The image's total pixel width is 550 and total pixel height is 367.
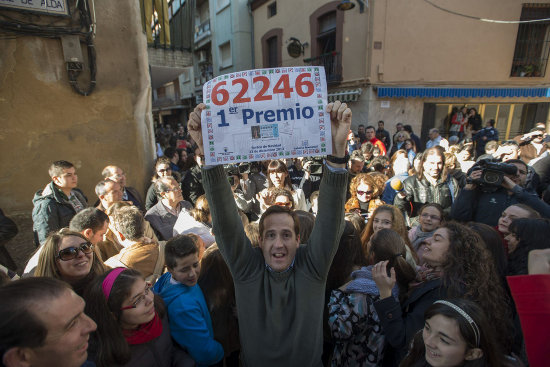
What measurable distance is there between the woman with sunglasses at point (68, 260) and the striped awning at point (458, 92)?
10.3 m

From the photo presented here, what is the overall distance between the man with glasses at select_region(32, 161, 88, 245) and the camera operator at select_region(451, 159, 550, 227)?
4099mm

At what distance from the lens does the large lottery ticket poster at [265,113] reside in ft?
4.41

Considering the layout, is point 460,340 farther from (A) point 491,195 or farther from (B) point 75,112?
(B) point 75,112

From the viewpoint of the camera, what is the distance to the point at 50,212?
9.34 ft

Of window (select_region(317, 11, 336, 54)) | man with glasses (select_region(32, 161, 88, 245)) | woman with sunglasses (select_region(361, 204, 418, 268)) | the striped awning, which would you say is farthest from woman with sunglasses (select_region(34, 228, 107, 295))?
window (select_region(317, 11, 336, 54))

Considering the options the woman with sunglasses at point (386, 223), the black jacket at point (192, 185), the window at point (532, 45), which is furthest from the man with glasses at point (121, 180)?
the window at point (532, 45)

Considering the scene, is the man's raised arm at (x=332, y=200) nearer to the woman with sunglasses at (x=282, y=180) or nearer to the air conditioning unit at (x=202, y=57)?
the woman with sunglasses at (x=282, y=180)

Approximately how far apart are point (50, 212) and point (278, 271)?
272 cm

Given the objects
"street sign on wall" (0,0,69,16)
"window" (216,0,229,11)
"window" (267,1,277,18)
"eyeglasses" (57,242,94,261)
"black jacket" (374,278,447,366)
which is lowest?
"black jacket" (374,278,447,366)

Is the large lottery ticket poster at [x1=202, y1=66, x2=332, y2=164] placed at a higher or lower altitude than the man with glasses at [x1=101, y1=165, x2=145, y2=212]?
higher

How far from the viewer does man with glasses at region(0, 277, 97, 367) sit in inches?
34.4

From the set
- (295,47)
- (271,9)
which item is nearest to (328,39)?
(295,47)

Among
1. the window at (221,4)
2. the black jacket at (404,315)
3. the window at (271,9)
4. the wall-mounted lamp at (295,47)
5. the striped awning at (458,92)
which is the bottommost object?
the black jacket at (404,315)

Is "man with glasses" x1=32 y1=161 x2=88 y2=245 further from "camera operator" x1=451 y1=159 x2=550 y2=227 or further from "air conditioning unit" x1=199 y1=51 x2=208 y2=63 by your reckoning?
"air conditioning unit" x1=199 y1=51 x2=208 y2=63
